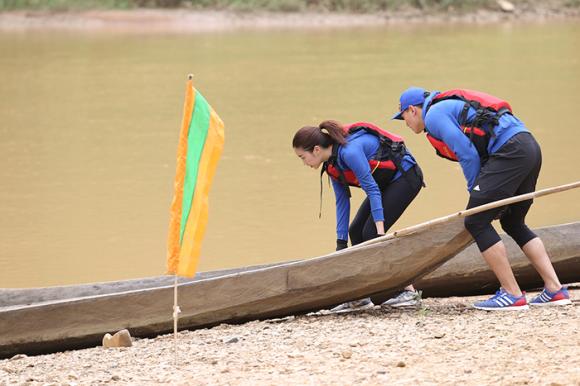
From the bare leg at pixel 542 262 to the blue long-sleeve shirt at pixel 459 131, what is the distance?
505 millimetres

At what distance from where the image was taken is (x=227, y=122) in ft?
59.0

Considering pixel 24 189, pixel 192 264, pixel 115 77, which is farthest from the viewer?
pixel 115 77

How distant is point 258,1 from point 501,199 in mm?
28984

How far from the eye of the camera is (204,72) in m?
23.9

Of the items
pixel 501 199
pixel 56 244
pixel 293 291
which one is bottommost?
pixel 56 244

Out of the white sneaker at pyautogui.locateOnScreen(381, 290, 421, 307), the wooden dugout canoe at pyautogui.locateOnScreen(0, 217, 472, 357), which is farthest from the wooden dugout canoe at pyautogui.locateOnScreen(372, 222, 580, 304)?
the wooden dugout canoe at pyautogui.locateOnScreen(0, 217, 472, 357)

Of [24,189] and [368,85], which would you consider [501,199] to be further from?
[368,85]

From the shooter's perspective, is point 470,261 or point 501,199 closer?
point 501,199

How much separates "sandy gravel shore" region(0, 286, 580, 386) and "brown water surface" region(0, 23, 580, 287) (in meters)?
3.70

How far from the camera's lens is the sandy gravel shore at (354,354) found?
4836mm

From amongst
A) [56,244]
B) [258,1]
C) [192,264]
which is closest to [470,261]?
[192,264]

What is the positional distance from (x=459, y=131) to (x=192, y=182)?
1.37 m

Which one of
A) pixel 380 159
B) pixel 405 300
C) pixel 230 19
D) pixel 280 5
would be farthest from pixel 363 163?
pixel 280 5

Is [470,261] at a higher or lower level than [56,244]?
higher
